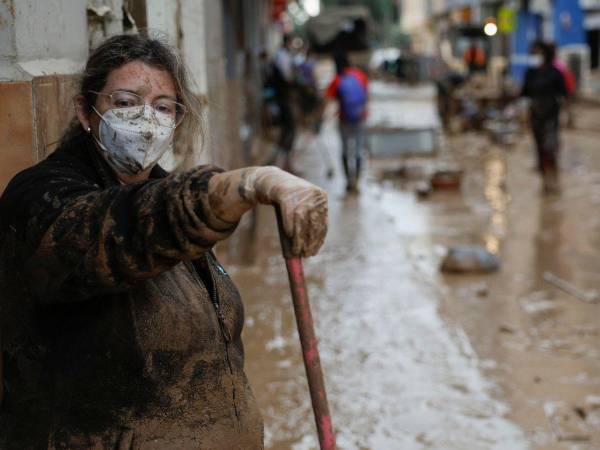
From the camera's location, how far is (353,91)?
1205cm

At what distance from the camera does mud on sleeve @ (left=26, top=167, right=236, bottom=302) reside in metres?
1.70

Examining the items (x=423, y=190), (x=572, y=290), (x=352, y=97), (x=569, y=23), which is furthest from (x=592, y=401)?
(x=569, y=23)

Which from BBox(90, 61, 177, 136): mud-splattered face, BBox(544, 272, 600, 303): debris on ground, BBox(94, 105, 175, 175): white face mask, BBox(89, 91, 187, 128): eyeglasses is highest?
BBox(90, 61, 177, 136): mud-splattered face

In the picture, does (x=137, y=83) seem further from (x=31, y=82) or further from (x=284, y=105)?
(x=284, y=105)

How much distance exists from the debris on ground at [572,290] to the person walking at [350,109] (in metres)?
4.72

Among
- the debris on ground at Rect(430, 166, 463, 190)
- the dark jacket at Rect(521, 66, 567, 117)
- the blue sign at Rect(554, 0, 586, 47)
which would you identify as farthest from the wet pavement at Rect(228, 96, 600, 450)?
the blue sign at Rect(554, 0, 586, 47)

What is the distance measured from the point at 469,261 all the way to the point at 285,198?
6477mm

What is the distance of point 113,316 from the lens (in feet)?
6.23

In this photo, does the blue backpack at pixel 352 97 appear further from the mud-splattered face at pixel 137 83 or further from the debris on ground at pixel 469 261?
the mud-splattered face at pixel 137 83

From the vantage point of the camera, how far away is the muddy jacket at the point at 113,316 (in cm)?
172

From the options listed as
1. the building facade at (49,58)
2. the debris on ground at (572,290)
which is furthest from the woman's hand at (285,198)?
the debris on ground at (572,290)

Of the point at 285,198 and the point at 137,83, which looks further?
the point at 137,83

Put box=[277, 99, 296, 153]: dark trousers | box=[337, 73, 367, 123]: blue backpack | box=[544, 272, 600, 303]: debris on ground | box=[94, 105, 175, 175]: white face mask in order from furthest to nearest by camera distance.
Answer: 1. box=[277, 99, 296, 153]: dark trousers
2. box=[337, 73, 367, 123]: blue backpack
3. box=[544, 272, 600, 303]: debris on ground
4. box=[94, 105, 175, 175]: white face mask

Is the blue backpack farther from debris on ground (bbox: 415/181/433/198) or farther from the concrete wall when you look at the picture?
the concrete wall
